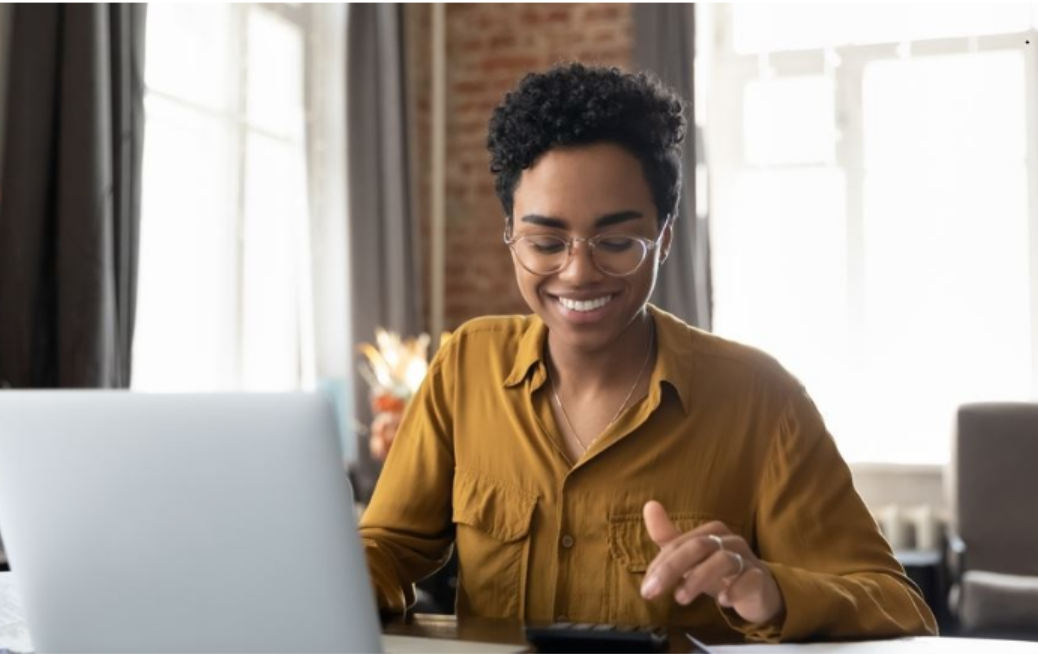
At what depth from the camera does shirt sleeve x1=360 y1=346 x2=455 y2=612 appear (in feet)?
5.22

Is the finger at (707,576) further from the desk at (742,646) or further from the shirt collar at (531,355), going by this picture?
the shirt collar at (531,355)

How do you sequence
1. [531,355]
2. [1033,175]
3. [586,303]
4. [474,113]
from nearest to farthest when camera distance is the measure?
[586,303] < [531,355] < [1033,175] < [474,113]

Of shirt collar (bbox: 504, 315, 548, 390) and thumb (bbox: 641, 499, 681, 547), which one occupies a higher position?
shirt collar (bbox: 504, 315, 548, 390)

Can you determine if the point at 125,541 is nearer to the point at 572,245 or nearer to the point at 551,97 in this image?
the point at 572,245

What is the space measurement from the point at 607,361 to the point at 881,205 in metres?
3.32

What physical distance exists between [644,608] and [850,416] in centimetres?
339

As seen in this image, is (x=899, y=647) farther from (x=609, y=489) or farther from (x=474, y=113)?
(x=474, y=113)

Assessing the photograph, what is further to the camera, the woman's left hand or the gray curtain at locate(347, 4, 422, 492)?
the gray curtain at locate(347, 4, 422, 492)

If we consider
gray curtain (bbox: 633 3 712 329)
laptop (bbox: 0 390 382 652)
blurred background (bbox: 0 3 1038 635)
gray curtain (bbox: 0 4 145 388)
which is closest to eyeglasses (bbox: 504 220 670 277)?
laptop (bbox: 0 390 382 652)

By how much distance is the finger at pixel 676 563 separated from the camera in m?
1.13

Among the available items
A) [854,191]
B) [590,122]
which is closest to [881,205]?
[854,191]

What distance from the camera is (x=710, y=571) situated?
1147mm

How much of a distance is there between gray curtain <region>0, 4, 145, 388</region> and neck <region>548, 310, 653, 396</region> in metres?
1.66

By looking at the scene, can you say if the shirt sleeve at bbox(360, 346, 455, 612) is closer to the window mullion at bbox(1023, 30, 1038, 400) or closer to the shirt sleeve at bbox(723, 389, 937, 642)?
the shirt sleeve at bbox(723, 389, 937, 642)
